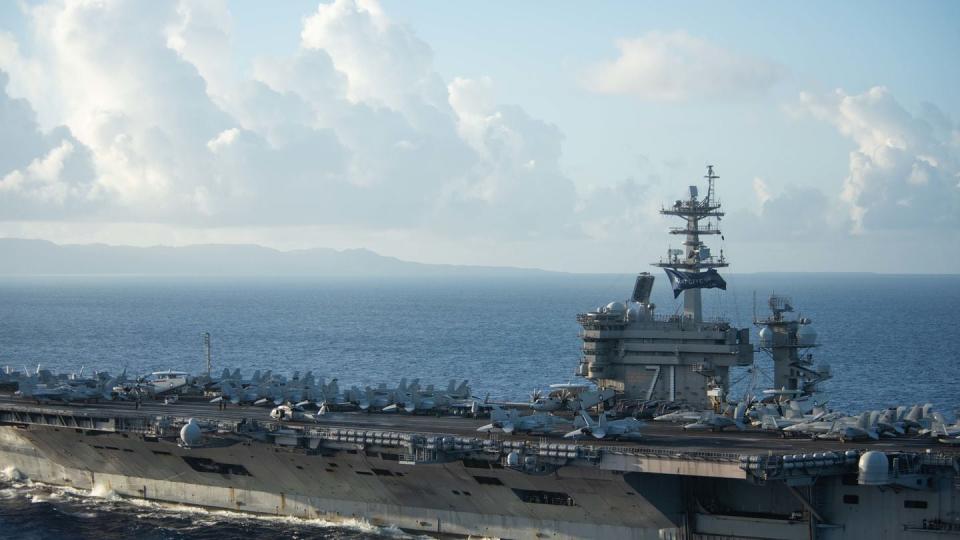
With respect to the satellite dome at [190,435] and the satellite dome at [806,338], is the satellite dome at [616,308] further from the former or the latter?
the satellite dome at [190,435]

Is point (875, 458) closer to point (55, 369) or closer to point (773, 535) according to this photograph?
point (773, 535)

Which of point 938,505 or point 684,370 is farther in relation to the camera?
point 684,370

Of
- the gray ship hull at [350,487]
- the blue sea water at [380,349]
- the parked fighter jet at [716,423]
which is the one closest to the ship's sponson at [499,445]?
the parked fighter jet at [716,423]

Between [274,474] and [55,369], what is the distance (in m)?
41.9

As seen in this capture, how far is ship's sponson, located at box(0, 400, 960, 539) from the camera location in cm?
2373

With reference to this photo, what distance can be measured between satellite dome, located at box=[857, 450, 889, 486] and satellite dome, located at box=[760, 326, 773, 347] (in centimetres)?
1197

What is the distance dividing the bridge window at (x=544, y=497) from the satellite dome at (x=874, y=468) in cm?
661

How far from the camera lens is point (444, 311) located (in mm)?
Answer: 141875

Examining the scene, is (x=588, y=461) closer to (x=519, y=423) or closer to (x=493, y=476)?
Answer: (x=493, y=476)

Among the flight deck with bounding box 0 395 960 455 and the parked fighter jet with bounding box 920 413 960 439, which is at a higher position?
the parked fighter jet with bounding box 920 413 960 439

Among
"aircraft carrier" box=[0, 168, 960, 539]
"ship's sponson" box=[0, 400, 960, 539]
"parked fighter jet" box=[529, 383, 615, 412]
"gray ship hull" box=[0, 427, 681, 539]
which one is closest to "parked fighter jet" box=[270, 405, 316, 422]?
"aircraft carrier" box=[0, 168, 960, 539]

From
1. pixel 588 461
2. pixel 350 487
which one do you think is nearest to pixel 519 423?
pixel 350 487

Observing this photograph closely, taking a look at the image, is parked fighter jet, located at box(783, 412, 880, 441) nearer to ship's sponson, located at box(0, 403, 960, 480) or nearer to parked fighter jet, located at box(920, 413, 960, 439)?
ship's sponson, located at box(0, 403, 960, 480)

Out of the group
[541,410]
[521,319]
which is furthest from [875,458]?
[521,319]
